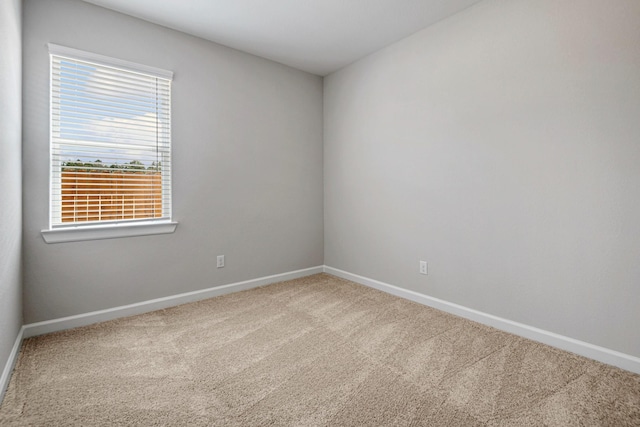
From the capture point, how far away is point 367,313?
274cm

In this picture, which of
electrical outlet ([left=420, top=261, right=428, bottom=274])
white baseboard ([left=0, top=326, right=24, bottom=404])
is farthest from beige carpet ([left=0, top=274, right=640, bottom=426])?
electrical outlet ([left=420, top=261, right=428, bottom=274])

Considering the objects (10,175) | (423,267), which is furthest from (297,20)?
(423,267)

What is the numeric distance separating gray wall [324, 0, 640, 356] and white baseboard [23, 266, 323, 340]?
1.27 m

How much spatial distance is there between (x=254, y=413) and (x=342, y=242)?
2.48m

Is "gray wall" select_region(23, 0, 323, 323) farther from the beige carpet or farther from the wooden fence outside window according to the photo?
the beige carpet

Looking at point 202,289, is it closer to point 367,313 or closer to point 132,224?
point 132,224

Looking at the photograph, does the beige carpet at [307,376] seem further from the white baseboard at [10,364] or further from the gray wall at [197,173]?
the gray wall at [197,173]

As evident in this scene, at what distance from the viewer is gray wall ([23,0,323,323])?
2285 mm

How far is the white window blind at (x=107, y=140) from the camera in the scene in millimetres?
2377

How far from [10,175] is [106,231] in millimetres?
811

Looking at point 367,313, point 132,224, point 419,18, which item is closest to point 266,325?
point 367,313

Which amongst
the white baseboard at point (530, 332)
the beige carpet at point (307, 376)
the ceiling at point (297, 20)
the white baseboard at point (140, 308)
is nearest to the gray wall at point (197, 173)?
the white baseboard at point (140, 308)

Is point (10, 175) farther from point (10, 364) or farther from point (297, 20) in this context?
point (297, 20)

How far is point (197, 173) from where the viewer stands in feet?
9.92
